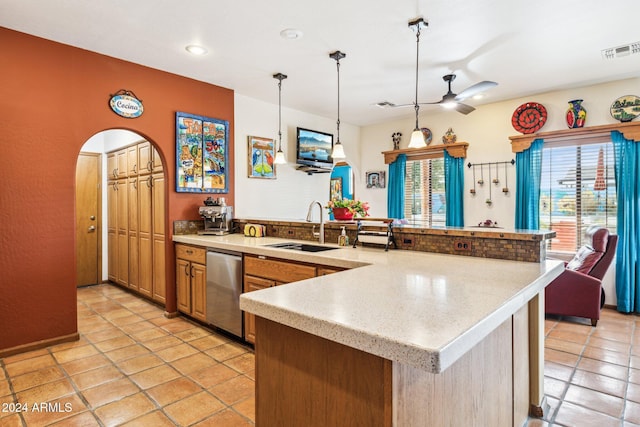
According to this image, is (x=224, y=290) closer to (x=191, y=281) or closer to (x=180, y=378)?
(x=191, y=281)

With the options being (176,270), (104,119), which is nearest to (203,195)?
(176,270)

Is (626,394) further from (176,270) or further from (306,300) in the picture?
(176,270)

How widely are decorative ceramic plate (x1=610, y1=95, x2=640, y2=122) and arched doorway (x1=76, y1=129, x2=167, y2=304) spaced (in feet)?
17.2

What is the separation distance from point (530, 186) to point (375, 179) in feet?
8.15

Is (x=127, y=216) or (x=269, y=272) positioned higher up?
(x=127, y=216)

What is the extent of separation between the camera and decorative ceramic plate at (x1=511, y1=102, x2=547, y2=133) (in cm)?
462

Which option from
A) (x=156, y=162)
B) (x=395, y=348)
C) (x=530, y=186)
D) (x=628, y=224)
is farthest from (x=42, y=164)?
(x=628, y=224)

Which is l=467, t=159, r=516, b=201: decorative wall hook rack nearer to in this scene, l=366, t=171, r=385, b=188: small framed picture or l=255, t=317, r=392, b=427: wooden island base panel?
l=366, t=171, r=385, b=188: small framed picture

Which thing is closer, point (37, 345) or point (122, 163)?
point (37, 345)

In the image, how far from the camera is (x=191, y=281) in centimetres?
368

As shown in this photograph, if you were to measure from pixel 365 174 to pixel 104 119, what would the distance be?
14.1 ft

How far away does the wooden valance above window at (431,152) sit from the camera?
17.5ft

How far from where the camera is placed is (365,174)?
6578 mm

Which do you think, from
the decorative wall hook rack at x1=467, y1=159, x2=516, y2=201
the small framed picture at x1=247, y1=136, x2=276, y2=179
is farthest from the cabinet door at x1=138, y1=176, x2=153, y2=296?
the decorative wall hook rack at x1=467, y1=159, x2=516, y2=201
